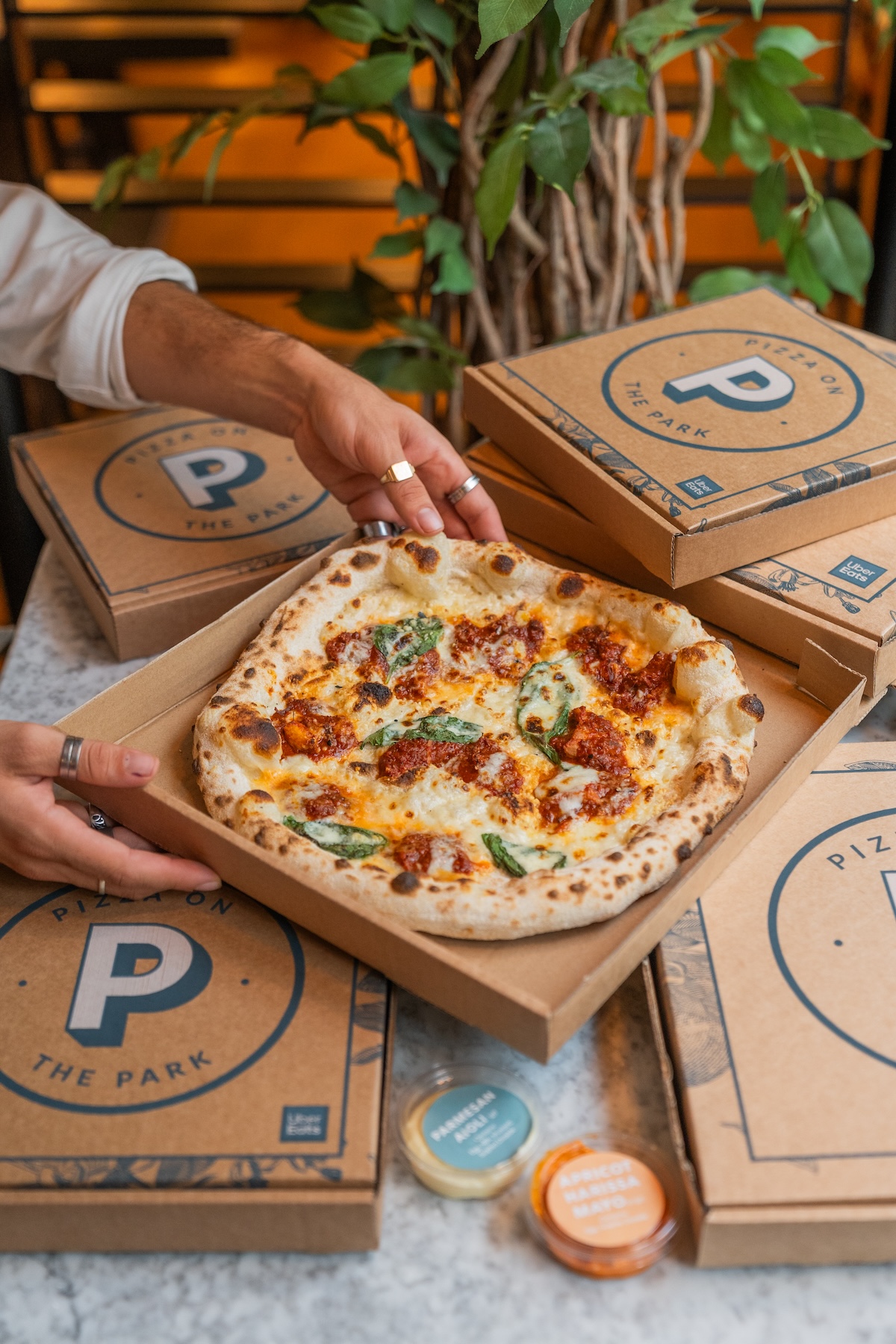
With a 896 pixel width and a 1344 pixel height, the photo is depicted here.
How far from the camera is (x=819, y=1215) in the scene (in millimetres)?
1130

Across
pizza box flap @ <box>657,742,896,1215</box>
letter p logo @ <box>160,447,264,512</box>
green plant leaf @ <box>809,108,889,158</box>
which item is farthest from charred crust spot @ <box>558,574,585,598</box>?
green plant leaf @ <box>809,108,889,158</box>

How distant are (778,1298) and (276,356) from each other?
1.69 m

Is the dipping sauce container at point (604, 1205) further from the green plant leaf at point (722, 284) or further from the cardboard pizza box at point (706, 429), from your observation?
the green plant leaf at point (722, 284)

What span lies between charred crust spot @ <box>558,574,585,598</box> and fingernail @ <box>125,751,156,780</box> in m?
0.76

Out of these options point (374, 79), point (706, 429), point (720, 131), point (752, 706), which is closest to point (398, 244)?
point (374, 79)

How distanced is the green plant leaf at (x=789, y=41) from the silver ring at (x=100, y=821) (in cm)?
208

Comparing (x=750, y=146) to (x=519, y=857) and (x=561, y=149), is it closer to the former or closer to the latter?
(x=561, y=149)

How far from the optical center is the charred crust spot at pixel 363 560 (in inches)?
75.7

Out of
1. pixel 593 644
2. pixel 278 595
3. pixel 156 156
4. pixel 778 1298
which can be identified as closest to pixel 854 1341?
pixel 778 1298

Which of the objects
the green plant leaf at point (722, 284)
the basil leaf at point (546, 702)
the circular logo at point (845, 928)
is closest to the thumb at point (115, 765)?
the basil leaf at point (546, 702)

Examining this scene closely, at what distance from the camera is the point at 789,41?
253 centimetres

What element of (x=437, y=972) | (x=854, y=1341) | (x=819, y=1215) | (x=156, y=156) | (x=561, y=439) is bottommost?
(x=854, y=1341)

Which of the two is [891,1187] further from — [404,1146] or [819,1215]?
[404,1146]

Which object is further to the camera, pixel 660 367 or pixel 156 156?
pixel 156 156
